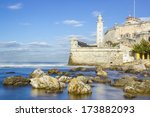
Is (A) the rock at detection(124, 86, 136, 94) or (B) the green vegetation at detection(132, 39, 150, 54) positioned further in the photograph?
(B) the green vegetation at detection(132, 39, 150, 54)

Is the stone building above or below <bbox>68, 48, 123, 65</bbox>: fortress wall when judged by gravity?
above

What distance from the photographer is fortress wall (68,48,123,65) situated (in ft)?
174

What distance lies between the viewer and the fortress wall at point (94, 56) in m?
53.1

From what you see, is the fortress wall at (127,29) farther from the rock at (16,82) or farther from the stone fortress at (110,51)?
the rock at (16,82)

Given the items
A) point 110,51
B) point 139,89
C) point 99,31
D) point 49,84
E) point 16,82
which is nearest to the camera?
point 139,89

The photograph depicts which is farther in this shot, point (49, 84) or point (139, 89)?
point (49, 84)

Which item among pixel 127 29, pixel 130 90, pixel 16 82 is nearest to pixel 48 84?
pixel 16 82

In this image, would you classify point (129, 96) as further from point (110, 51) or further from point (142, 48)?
point (110, 51)

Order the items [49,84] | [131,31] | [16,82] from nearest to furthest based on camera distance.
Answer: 1. [49,84]
2. [16,82]
3. [131,31]

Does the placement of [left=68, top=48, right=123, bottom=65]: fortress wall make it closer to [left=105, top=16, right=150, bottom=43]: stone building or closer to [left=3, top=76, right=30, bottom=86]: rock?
[left=105, top=16, right=150, bottom=43]: stone building

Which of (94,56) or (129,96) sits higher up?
(94,56)

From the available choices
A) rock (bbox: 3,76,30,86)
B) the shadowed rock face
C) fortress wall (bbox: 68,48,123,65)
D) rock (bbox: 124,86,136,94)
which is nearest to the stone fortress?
fortress wall (bbox: 68,48,123,65)

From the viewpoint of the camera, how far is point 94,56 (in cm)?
5438

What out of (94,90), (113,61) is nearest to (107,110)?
(94,90)
